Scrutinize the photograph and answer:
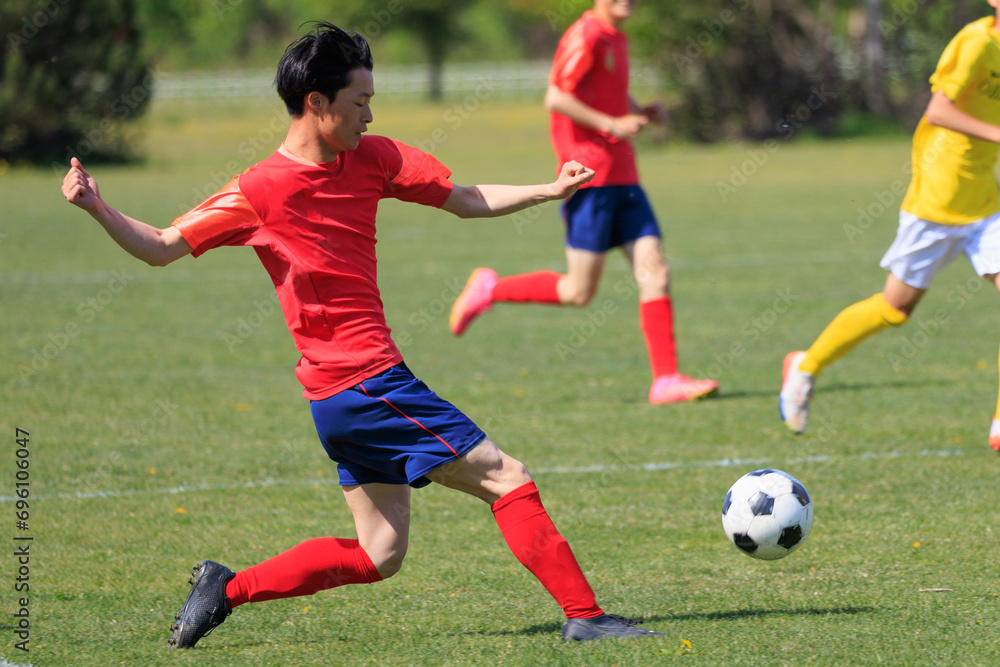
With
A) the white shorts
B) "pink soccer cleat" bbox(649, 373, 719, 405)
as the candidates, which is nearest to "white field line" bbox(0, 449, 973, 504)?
the white shorts

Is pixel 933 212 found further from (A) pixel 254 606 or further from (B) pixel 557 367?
(A) pixel 254 606

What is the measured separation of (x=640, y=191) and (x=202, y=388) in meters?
2.90

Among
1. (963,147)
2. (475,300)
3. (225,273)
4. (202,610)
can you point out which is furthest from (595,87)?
(225,273)

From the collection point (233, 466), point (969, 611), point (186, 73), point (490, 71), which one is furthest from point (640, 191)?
point (186, 73)

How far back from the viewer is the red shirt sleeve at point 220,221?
318cm

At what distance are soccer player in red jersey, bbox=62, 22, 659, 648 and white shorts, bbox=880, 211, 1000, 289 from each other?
272 centimetres

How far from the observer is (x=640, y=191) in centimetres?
699

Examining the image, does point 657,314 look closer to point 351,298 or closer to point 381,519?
point 381,519

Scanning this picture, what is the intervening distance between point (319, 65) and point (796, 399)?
3.49m

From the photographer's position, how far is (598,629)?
3.36 meters

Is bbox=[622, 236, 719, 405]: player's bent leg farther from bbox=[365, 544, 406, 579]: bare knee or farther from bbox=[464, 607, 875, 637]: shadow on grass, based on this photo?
bbox=[365, 544, 406, 579]: bare knee

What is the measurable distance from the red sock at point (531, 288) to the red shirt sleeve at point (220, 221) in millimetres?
4140

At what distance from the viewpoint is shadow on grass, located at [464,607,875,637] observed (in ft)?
11.8

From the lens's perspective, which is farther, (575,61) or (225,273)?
Answer: (225,273)
